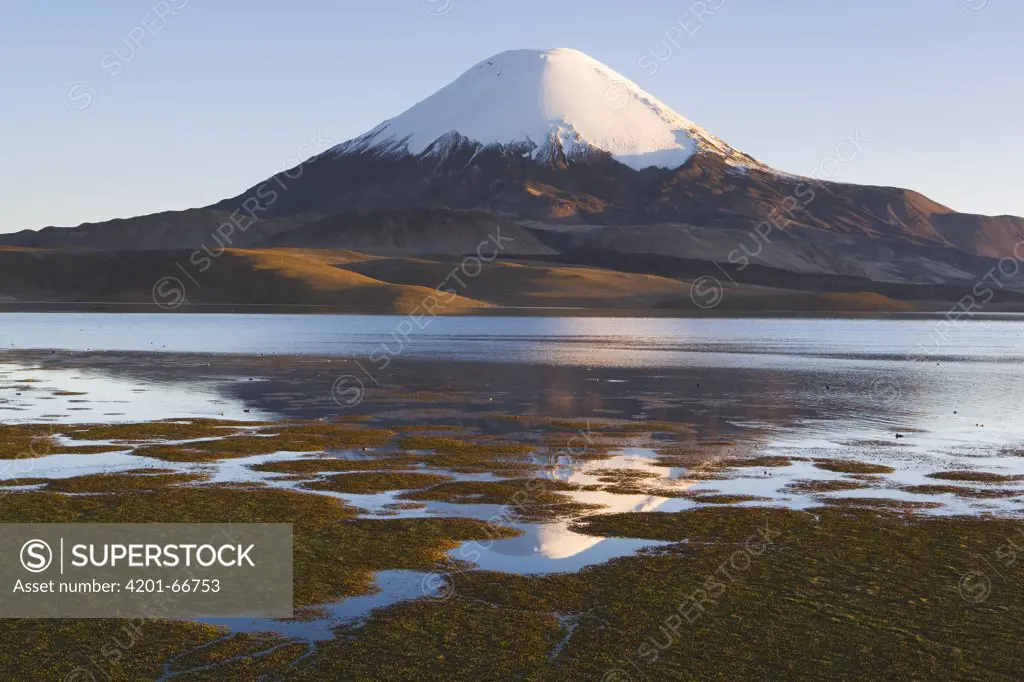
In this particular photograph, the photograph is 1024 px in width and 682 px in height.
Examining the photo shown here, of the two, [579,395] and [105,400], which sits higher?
[105,400]

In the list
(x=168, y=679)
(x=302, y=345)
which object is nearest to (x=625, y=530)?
(x=168, y=679)

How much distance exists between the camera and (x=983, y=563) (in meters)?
21.5

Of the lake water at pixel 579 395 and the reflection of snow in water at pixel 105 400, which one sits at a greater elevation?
the reflection of snow in water at pixel 105 400

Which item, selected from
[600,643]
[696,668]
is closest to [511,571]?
[600,643]

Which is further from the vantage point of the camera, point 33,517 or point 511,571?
point 33,517

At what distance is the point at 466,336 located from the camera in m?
126

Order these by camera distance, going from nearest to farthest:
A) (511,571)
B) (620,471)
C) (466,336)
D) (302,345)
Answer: (511,571)
(620,471)
(302,345)
(466,336)

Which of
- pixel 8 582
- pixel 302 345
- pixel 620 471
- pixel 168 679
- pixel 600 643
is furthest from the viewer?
pixel 302 345

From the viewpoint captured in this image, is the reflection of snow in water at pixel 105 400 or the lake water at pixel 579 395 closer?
the lake water at pixel 579 395

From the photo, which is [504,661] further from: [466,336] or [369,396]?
[466,336]

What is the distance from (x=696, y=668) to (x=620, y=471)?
1658cm

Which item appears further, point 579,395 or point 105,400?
point 579,395

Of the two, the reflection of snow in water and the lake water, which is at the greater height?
the reflection of snow in water

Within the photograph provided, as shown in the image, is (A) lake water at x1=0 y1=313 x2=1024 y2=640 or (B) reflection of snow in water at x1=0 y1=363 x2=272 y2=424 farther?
(B) reflection of snow in water at x1=0 y1=363 x2=272 y2=424
